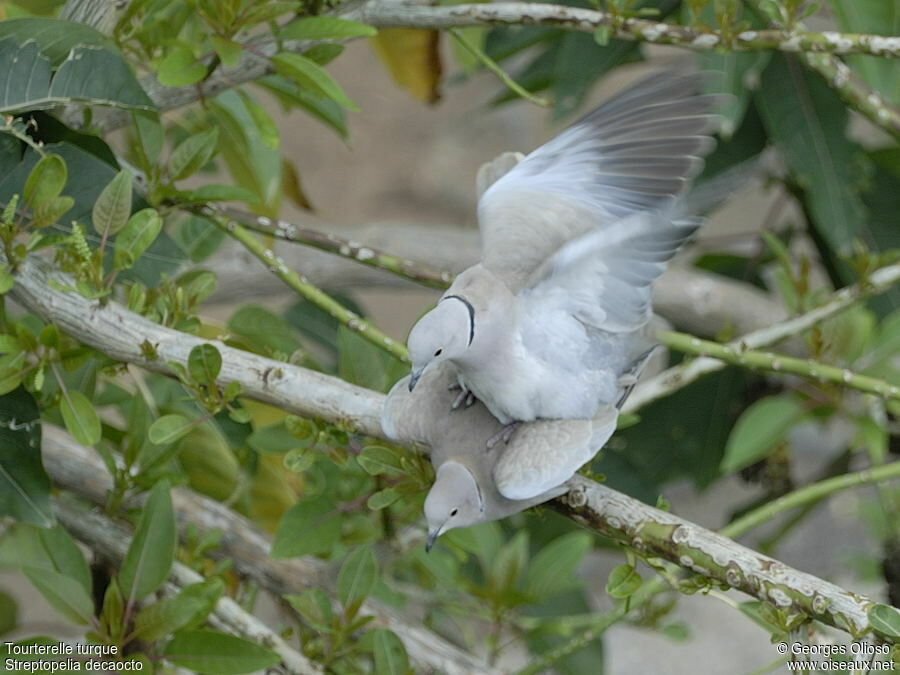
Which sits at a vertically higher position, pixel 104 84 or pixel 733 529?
pixel 104 84

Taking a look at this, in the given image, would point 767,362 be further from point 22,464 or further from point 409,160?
point 409,160

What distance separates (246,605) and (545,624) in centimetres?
36

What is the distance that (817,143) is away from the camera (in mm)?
1637

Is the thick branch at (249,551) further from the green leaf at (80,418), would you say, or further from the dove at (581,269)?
the dove at (581,269)

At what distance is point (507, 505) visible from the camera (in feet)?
2.75

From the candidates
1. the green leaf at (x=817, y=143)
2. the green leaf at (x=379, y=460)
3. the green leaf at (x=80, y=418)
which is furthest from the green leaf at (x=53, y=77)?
the green leaf at (x=817, y=143)

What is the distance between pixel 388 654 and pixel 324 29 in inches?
21.4

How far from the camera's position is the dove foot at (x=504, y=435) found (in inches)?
33.0

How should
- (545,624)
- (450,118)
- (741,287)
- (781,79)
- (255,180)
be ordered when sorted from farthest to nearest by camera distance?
1. (450,118)
2. (741,287)
3. (781,79)
4. (255,180)
5. (545,624)

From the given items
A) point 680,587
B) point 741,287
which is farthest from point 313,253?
point 680,587

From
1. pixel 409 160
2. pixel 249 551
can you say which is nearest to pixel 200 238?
pixel 249 551

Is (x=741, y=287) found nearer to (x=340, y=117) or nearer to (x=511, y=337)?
(x=340, y=117)

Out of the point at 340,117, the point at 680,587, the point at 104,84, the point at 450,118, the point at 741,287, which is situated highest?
the point at 104,84

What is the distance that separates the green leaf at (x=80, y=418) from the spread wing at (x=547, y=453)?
336 mm
